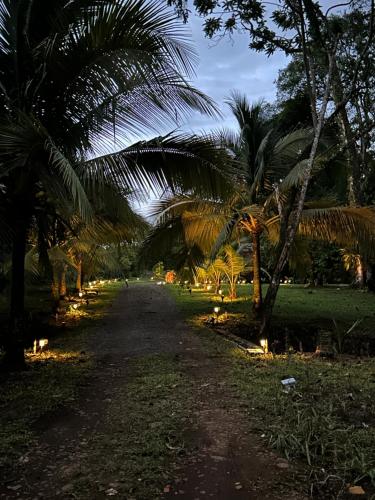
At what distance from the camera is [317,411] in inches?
Answer: 169

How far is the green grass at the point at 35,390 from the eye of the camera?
3.80 m

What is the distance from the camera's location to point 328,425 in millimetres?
3893

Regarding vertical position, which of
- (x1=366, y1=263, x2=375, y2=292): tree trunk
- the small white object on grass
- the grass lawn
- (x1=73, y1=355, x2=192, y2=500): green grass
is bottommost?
(x1=73, y1=355, x2=192, y2=500): green grass

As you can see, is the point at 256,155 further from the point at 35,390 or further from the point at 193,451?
the point at 193,451

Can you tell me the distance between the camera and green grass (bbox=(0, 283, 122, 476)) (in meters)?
3.80

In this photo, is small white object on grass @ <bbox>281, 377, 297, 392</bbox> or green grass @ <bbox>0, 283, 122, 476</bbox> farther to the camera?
small white object on grass @ <bbox>281, 377, 297, 392</bbox>

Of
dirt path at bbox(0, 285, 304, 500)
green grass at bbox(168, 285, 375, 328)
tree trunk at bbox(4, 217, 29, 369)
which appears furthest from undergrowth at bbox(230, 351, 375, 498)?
green grass at bbox(168, 285, 375, 328)

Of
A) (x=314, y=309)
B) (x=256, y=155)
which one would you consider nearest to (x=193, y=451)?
(x=256, y=155)

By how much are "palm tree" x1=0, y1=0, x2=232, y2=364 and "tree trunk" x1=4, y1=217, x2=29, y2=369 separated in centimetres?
1

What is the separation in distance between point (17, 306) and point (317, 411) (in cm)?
398

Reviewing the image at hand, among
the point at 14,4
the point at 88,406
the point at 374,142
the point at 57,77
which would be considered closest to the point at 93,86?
the point at 57,77

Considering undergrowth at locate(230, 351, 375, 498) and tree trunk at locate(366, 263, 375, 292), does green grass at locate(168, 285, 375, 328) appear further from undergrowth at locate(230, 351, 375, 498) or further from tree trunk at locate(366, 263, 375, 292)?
undergrowth at locate(230, 351, 375, 498)

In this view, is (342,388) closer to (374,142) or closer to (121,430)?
(121,430)

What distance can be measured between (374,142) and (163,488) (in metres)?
19.5
